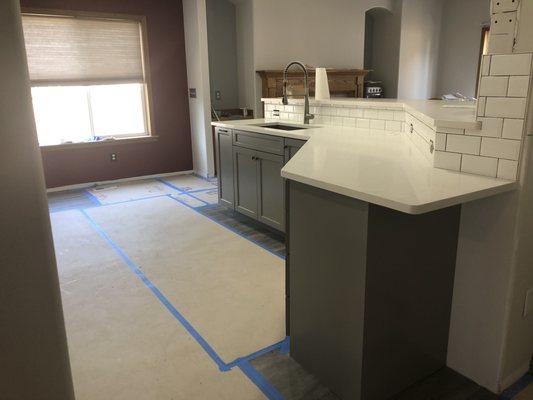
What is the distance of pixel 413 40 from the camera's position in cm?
808

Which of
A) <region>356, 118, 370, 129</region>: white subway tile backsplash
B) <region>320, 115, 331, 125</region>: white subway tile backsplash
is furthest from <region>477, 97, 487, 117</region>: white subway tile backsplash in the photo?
<region>320, 115, 331, 125</region>: white subway tile backsplash

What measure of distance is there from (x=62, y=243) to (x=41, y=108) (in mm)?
2465

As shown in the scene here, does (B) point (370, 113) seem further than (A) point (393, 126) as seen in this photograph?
Yes

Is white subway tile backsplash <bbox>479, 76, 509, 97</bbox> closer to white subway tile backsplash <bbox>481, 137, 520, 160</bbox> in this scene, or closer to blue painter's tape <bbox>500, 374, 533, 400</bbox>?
white subway tile backsplash <bbox>481, 137, 520, 160</bbox>

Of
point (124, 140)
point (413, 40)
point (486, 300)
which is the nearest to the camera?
point (486, 300)

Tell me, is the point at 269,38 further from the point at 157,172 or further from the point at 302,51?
the point at 157,172

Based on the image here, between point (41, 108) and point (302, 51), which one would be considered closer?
point (41, 108)

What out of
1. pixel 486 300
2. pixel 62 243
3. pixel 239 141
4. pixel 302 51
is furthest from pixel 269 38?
pixel 486 300

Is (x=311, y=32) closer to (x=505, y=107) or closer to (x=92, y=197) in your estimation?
(x=92, y=197)

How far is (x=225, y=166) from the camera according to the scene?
4.38 m

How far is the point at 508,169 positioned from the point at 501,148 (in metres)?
0.08

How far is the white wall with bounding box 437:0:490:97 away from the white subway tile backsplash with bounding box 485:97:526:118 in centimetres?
752

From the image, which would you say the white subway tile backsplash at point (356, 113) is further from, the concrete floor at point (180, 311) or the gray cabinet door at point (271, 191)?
the concrete floor at point (180, 311)

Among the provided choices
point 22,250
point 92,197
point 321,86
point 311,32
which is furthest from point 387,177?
point 311,32
